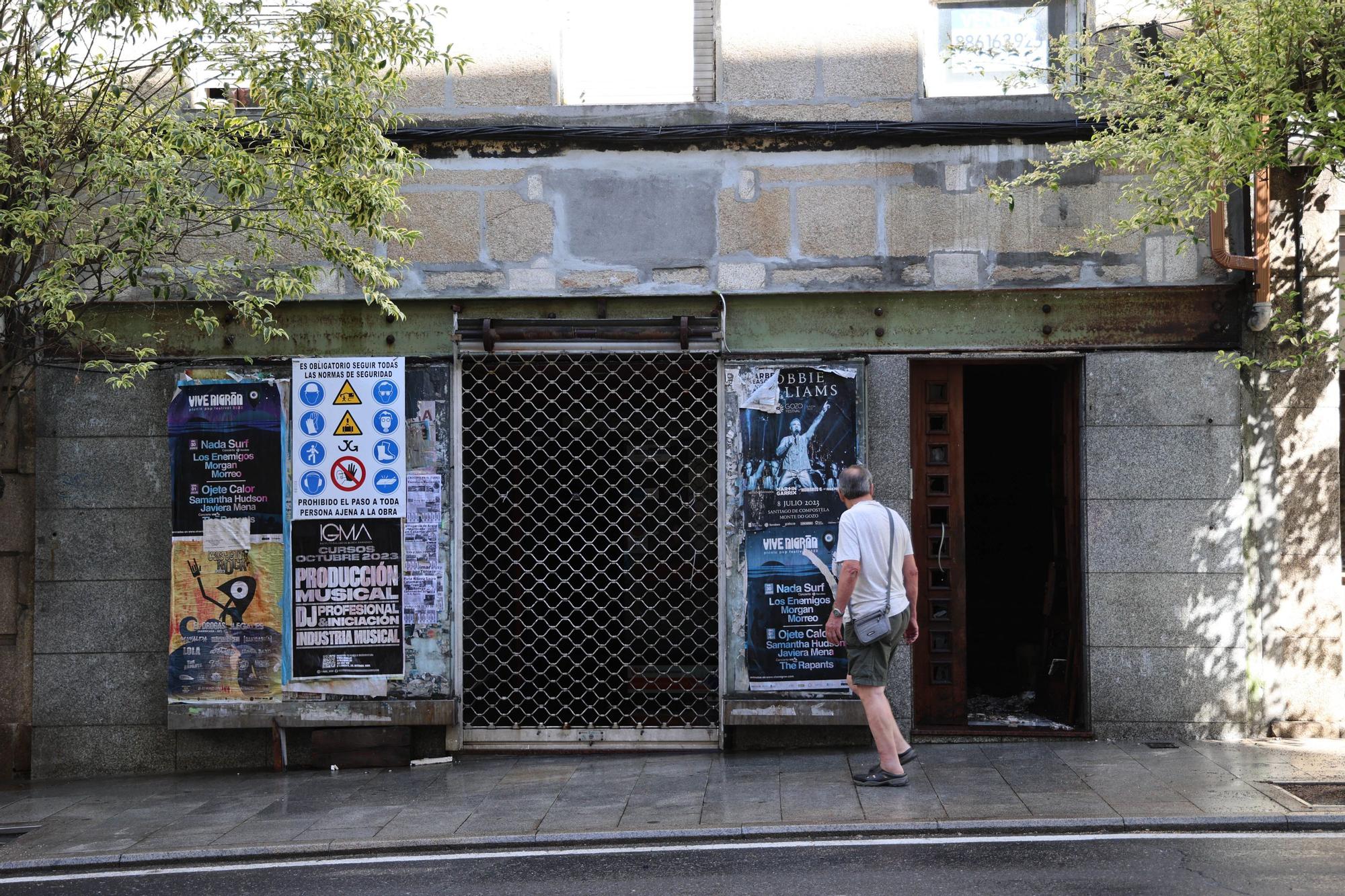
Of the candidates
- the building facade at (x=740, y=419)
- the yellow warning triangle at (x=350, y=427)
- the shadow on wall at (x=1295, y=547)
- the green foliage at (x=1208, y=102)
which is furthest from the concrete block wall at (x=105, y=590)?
the shadow on wall at (x=1295, y=547)

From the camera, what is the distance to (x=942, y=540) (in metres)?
9.63

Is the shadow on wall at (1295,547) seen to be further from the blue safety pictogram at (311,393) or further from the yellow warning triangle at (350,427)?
the blue safety pictogram at (311,393)

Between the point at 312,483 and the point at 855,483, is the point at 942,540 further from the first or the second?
the point at 312,483

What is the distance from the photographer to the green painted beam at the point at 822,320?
9.38 meters

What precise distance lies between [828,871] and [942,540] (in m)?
3.87

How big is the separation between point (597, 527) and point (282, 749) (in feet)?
9.26

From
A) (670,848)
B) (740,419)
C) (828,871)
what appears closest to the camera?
(828,871)

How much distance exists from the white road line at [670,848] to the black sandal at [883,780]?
109 centimetres

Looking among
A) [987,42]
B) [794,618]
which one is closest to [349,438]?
[794,618]

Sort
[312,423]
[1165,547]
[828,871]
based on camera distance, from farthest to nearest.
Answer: [312,423]
[1165,547]
[828,871]

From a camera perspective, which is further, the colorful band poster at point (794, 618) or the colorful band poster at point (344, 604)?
the colorful band poster at point (344, 604)

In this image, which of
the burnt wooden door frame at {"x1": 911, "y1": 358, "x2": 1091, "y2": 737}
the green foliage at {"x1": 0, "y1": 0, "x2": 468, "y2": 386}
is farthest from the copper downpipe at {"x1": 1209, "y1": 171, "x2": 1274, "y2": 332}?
the green foliage at {"x1": 0, "y1": 0, "x2": 468, "y2": 386}

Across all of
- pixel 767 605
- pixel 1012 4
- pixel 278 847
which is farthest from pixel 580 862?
pixel 1012 4

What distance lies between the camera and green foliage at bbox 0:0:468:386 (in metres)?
7.66
